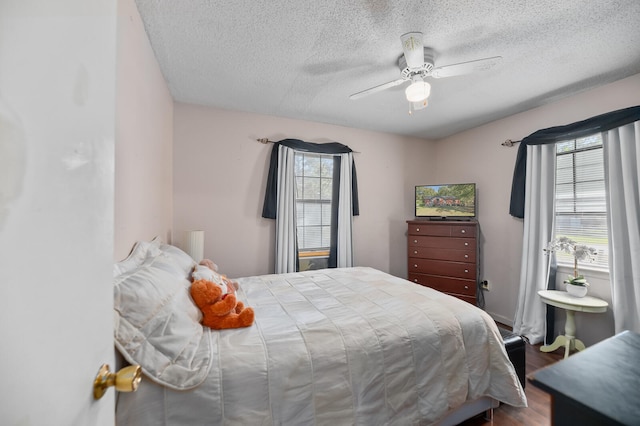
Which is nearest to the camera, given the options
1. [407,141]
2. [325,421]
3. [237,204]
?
[325,421]

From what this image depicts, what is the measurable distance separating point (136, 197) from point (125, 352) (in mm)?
975

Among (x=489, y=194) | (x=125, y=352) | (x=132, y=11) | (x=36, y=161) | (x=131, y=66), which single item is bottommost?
(x=125, y=352)

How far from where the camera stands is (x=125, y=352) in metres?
0.89

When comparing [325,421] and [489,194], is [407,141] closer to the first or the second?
[489,194]

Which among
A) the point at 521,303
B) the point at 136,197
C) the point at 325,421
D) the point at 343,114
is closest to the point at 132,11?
the point at 136,197

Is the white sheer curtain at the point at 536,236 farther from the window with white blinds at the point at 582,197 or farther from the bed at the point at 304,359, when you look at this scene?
the bed at the point at 304,359

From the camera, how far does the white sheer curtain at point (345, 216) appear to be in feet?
11.2

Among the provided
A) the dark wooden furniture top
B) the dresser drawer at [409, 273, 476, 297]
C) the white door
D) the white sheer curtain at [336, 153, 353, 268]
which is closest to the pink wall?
the white door

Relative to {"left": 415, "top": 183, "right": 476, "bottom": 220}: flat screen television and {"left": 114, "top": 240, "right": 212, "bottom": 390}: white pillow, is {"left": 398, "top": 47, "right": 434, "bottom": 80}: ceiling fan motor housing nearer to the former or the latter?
{"left": 415, "top": 183, "right": 476, "bottom": 220}: flat screen television

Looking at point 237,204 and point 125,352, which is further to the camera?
point 237,204

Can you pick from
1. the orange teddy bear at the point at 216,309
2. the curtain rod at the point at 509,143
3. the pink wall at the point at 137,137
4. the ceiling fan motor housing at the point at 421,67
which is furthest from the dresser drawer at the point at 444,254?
the pink wall at the point at 137,137

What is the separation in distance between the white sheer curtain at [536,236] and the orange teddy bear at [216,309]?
3000mm

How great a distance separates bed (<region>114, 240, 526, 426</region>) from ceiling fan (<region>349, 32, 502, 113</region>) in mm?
1488

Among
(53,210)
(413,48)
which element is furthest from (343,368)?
(413,48)
